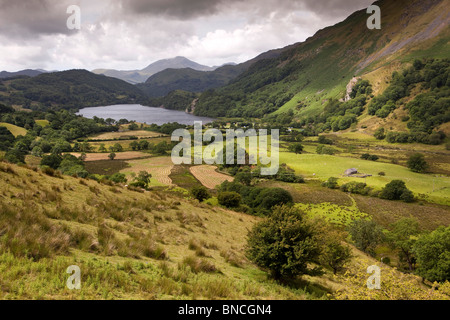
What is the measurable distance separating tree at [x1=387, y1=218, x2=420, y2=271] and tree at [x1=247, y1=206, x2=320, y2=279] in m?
30.2

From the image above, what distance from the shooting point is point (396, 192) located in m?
68.4

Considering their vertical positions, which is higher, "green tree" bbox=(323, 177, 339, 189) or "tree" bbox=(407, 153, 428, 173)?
"tree" bbox=(407, 153, 428, 173)

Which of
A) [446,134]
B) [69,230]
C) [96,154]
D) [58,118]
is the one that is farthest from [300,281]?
[58,118]

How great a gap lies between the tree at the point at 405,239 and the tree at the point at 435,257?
5214 mm

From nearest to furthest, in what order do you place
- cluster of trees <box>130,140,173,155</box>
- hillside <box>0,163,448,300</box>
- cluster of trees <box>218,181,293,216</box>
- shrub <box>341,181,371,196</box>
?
hillside <box>0,163,448,300</box>
cluster of trees <box>218,181,293,216</box>
shrub <box>341,181,371,196</box>
cluster of trees <box>130,140,173,155</box>

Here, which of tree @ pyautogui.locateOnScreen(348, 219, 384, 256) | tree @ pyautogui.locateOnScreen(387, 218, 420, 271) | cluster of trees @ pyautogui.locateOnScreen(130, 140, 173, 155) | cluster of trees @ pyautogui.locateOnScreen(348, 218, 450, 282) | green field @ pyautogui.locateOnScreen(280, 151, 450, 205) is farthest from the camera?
cluster of trees @ pyautogui.locateOnScreen(130, 140, 173, 155)

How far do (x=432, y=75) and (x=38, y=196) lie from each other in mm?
243827

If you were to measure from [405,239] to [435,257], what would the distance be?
Result: 10.2 meters

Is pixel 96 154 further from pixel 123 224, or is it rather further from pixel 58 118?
pixel 123 224

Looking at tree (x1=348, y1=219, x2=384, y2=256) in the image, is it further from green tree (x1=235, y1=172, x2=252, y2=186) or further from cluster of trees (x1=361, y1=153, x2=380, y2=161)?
cluster of trees (x1=361, y1=153, x2=380, y2=161)

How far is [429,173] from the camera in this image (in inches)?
3570

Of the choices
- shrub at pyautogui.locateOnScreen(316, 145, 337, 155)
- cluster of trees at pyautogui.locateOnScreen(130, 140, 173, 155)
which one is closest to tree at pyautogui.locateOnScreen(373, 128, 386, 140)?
shrub at pyautogui.locateOnScreen(316, 145, 337, 155)

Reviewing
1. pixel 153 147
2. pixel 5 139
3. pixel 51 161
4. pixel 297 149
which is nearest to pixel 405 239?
pixel 297 149

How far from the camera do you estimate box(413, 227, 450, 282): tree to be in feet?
88.5
